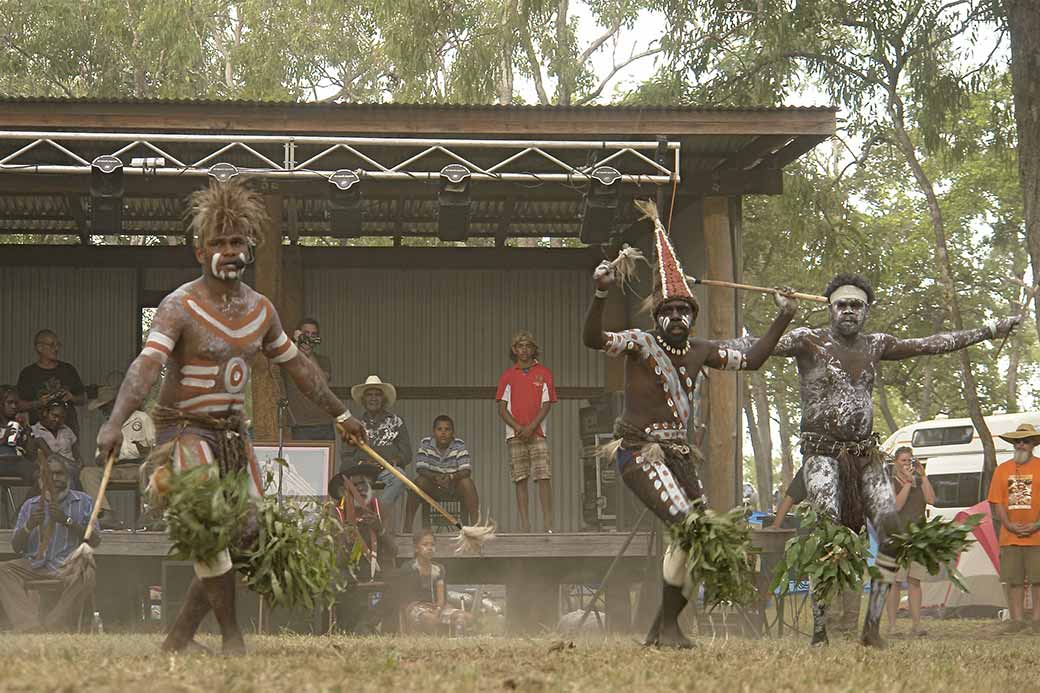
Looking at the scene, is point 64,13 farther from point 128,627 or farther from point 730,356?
point 730,356

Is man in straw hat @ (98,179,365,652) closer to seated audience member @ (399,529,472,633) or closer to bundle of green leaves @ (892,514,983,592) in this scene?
bundle of green leaves @ (892,514,983,592)

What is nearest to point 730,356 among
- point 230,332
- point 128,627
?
point 230,332

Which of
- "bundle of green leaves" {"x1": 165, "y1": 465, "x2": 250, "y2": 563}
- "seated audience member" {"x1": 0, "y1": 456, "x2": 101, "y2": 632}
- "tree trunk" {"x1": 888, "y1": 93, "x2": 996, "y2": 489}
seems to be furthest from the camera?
"tree trunk" {"x1": 888, "y1": 93, "x2": 996, "y2": 489}

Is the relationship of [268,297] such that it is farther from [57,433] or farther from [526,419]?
[526,419]

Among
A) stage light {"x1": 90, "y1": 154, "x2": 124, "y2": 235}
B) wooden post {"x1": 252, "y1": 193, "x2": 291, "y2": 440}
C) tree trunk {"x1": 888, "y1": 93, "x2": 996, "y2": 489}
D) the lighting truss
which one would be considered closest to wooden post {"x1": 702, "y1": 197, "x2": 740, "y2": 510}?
the lighting truss

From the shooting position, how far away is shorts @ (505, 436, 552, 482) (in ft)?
50.6

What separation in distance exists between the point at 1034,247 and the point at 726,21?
760 centimetres

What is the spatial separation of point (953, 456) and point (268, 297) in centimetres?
1115

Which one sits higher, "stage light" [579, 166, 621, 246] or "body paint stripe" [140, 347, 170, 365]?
"stage light" [579, 166, 621, 246]

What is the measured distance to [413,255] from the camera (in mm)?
19781

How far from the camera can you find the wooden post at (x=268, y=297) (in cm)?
1480

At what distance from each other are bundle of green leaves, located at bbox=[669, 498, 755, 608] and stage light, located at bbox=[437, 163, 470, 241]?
6133 mm

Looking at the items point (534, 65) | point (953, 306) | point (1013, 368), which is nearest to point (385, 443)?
point (953, 306)

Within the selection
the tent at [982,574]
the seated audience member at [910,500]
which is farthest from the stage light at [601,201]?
the tent at [982,574]
